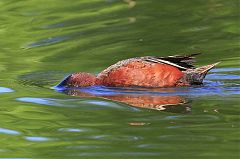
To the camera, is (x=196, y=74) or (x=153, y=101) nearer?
(x=153, y=101)

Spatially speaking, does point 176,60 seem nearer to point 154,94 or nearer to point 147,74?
point 147,74

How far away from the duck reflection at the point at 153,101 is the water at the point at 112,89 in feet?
0.04

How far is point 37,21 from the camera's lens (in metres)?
15.3

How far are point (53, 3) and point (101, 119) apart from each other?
981 cm

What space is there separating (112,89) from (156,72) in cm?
58

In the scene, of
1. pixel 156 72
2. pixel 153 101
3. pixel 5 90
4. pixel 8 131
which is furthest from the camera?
pixel 5 90

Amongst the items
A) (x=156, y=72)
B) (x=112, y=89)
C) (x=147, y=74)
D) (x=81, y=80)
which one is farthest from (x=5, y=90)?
(x=156, y=72)

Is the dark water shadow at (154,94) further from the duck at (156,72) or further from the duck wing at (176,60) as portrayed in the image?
the duck wing at (176,60)

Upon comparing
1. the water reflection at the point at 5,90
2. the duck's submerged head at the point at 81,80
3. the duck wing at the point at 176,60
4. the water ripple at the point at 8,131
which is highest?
the duck wing at the point at 176,60

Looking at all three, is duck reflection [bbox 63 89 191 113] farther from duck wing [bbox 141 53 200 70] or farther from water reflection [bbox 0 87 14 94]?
water reflection [bbox 0 87 14 94]

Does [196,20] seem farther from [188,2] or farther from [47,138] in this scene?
[47,138]

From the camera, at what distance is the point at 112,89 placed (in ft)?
29.0

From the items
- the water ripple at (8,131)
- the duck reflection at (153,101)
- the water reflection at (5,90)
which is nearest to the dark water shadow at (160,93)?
the duck reflection at (153,101)

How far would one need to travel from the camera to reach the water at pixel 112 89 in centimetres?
639
